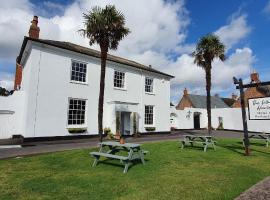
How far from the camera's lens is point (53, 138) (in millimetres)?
18359

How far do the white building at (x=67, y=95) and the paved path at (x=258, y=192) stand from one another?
15659 millimetres

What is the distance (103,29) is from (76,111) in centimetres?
864

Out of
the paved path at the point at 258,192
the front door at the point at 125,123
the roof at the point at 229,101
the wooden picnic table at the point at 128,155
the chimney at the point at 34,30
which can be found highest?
the chimney at the point at 34,30

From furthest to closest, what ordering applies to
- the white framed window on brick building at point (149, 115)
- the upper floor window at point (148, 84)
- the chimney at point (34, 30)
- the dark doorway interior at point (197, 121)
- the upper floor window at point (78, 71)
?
the dark doorway interior at point (197, 121), the upper floor window at point (148, 84), the white framed window on brick building at point (149, 115), the upper floor window at point (78, 71), the chimney at point (34, 30)

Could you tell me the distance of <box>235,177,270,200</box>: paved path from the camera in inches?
205

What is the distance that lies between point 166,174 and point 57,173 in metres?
3.61

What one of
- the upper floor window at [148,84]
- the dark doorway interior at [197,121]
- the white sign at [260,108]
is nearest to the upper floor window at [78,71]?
the upper floor window at [148,84]

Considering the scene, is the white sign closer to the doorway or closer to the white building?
the white building

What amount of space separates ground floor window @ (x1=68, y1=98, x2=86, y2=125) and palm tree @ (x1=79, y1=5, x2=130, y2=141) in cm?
650

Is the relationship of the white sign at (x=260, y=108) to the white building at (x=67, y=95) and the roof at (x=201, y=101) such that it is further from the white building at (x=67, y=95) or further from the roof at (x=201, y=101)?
the roof at (x=201, y=101)

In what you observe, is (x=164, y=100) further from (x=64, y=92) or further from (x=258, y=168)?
(x=258, y=168)

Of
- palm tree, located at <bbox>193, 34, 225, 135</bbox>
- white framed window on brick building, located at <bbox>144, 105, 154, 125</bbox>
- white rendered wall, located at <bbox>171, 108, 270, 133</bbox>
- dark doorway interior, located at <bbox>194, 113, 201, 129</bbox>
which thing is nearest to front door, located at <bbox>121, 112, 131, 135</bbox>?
white framed window on brick building, located at <bbox>144, 105, 154, 125</bbox>

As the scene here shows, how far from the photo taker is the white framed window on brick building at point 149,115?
2642cm

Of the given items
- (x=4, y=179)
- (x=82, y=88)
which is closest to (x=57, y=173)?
(x=4, y=179)
